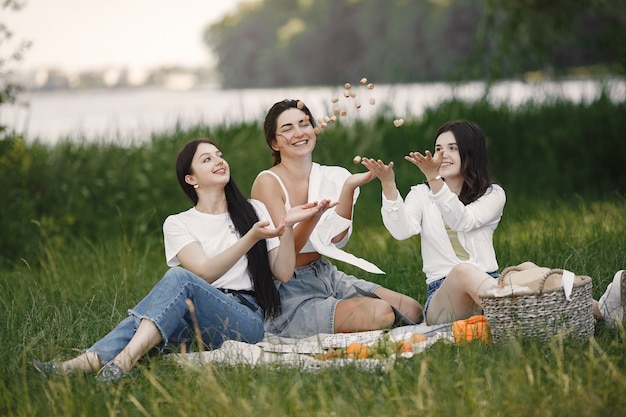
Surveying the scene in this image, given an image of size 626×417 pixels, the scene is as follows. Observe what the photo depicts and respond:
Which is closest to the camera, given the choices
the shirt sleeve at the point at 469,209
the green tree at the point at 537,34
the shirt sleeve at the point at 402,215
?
the shirt sleeve at the point at 469,209

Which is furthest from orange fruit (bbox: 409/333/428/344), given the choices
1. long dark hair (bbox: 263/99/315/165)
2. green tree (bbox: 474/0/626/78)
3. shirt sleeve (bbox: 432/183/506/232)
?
green tree (bbox: 474/0/626/78)

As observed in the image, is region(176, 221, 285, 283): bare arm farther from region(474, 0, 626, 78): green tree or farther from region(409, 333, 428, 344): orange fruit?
region(474, 0, 626, 78): green tree

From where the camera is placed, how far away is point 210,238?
440 centimetres

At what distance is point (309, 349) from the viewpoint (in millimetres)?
4141

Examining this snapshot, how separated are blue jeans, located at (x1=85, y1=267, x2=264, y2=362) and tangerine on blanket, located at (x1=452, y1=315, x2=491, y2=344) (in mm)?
943

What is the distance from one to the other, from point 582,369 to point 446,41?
1344cm

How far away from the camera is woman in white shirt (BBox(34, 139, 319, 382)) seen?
3918 millimetres

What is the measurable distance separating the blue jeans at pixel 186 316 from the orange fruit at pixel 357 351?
0.56m

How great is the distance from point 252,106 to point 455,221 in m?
6.52

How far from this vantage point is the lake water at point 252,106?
31.6 feet

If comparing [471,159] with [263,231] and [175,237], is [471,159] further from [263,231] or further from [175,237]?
[175,237]

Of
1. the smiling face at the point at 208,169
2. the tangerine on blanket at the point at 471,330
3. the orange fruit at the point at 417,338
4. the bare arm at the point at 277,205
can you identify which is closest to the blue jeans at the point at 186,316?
the bare arm at the point at 277,205

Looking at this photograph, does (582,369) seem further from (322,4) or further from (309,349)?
(322,4)

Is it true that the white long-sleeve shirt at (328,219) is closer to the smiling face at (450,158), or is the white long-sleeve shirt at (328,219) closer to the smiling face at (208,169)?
the smiling face at (208,169)
